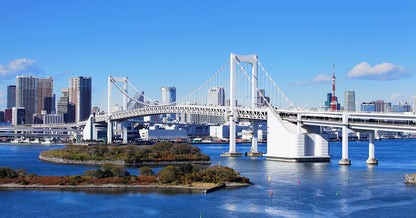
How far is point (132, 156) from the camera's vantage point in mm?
47750

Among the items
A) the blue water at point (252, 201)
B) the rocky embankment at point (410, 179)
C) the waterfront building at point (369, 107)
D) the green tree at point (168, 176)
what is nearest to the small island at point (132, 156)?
the green tree at point (168, 176)

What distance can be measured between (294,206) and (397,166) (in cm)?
2143

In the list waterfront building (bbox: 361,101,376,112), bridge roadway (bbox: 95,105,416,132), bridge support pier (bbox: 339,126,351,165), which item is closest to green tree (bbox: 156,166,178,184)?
bridge support pier (bbox: 339,126,351,165)

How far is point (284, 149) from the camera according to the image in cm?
4769

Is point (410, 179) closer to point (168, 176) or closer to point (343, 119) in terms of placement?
point (343, 119)

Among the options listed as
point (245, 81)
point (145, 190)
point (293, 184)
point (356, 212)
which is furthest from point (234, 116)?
point (356, 212)

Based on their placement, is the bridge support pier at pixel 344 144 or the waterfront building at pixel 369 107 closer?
the bridge support pier at pixel 344 144

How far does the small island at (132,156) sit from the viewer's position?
47.7 metres

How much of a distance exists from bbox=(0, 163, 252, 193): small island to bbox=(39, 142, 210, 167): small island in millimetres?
13746

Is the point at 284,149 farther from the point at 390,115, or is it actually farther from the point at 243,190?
the point at 243,190

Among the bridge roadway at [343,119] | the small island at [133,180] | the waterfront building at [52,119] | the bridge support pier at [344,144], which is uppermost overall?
the waterfront building at [52,119]

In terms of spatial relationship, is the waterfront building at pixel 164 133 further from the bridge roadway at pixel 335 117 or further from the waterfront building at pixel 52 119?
the waterfront building at pixel 52 119

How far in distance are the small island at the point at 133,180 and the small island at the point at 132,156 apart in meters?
13.7

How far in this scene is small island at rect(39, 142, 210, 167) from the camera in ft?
157
